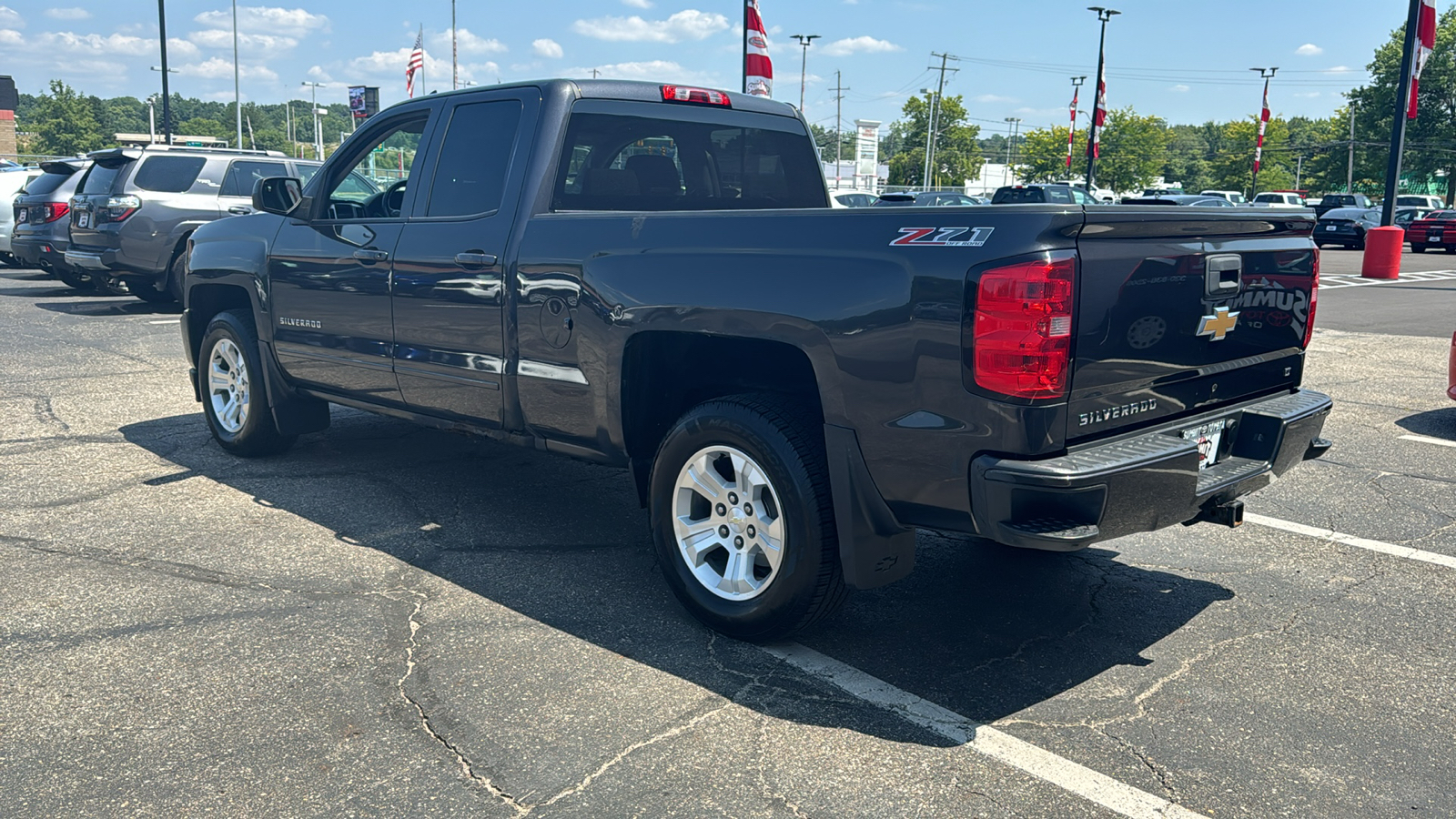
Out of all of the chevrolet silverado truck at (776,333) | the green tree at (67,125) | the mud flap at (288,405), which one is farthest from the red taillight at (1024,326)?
the green tree at (67,125)

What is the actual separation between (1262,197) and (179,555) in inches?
2004

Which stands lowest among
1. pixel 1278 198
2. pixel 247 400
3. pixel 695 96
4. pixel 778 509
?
pixel 247 400

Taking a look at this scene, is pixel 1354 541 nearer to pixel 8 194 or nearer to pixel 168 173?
pixel 168 173

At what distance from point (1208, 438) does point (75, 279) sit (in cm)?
1727

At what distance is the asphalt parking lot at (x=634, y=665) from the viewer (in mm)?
2914

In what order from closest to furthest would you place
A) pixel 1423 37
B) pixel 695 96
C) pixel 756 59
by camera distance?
pixel 695 96, pixel 756 59, pixel 1423 37

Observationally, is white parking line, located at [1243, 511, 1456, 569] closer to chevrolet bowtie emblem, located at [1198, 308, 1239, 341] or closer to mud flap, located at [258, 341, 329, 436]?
chevrolet bowtie emblem, located at [1198, 308, 1239, 341]

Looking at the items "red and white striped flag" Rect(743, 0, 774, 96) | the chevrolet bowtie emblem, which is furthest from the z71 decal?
"red and white striped flag" Rect(743, 0, 774, 96)

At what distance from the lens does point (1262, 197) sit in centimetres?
4762

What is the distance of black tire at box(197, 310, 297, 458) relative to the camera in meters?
6.14

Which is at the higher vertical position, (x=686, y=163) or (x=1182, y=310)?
(x=686, y=163)

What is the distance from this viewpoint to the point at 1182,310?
343 cm

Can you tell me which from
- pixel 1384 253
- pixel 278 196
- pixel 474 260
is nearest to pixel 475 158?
pixel 474 260

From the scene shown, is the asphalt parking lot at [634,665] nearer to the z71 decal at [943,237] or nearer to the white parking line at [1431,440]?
the white parking line at [1431,440]
